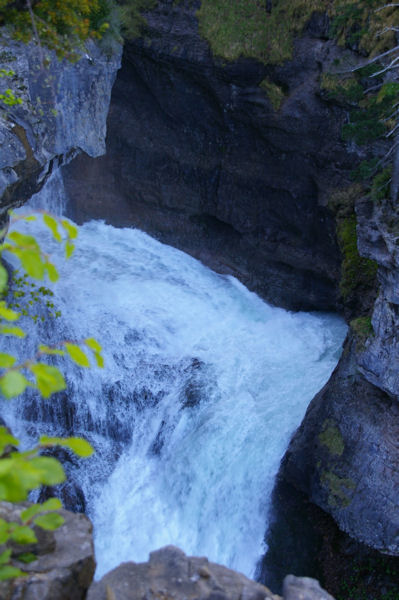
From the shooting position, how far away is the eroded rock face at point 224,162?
51.0 feet

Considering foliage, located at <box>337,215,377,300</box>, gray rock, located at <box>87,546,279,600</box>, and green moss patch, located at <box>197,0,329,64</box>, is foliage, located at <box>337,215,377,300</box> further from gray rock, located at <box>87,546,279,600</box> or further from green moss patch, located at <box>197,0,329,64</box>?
gray rock, located at <box>87,546,279,600</box>

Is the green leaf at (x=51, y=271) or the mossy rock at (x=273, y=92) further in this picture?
the mossy rock at (x=273, y=92)

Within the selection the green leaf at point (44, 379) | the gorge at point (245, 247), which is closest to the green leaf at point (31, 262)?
the green leaf at point (44, 379)

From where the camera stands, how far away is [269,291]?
1842cm

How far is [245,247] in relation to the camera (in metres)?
18.8

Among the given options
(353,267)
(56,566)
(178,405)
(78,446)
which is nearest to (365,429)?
(178,405)

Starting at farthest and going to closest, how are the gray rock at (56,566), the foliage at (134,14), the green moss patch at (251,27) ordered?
the foliage at (134,14)
the green moss patch at (251,27)
the gray rock at (56,566)

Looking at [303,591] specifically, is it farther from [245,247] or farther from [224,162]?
[224,162]

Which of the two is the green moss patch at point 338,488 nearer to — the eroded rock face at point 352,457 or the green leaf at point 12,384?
the eroded rock face at point 352,457

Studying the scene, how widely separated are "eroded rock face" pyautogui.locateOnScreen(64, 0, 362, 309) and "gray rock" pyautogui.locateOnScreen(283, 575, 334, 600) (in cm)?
1254

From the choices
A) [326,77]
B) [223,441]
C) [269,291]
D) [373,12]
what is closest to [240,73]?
[326,77]

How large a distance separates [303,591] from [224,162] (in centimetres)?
1505

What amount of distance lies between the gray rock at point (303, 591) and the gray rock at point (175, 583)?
0.22 metres

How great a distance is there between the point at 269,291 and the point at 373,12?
356 inches
